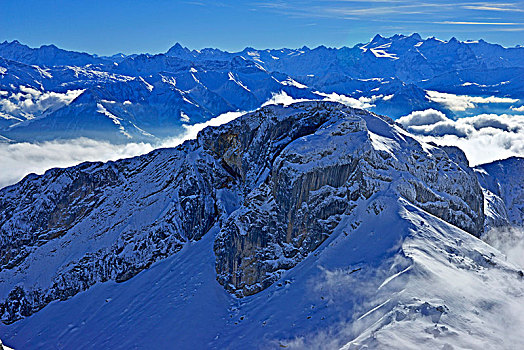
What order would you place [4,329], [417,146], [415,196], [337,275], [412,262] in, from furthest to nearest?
[4,329], [417,146], [415,196], [337,275], [412,262]

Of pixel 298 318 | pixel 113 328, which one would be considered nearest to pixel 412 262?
pixel 298 318

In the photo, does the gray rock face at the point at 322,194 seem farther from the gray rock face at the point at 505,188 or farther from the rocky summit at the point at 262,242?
the gray rock face at the point at 505,188

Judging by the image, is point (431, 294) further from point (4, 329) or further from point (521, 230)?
point (4, 329)

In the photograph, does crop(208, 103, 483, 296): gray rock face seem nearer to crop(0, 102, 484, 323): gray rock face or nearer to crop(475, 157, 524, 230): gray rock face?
crop(0, 102, 484, 323): gray rock face

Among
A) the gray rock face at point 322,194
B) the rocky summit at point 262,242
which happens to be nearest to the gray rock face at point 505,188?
the rocky summit at point 262,242

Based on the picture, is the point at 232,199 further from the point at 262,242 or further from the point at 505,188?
the point at 505,188

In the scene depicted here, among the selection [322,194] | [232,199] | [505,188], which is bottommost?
[505,188]

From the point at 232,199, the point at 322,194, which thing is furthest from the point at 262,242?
the point at 232,199

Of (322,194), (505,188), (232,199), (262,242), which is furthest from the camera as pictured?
(505,188)

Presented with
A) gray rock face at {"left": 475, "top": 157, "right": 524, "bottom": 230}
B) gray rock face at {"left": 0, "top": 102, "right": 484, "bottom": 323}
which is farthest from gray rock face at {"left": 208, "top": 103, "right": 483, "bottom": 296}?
gray rock face at {"left": 475, "top": 157, "right": 524, "bottom": 230}
